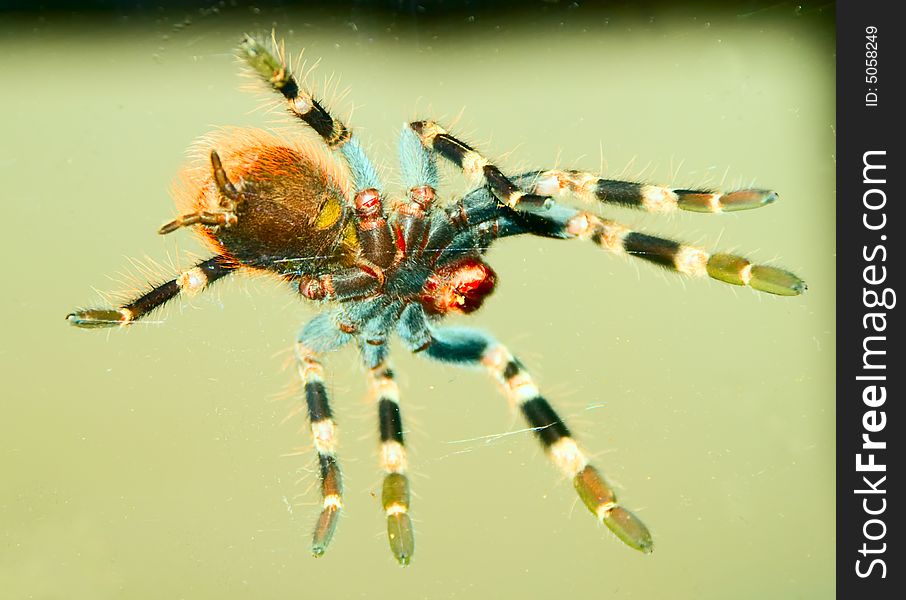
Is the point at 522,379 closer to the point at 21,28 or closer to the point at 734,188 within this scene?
the point at 734,188

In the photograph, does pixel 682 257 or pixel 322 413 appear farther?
pixel 322 413

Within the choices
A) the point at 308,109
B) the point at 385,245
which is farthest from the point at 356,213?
the point at 308,109

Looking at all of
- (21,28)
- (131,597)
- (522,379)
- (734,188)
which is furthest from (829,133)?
(21,28)

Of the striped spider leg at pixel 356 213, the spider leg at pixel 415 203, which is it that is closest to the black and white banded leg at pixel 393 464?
the striped spider leg at pixel 356 213

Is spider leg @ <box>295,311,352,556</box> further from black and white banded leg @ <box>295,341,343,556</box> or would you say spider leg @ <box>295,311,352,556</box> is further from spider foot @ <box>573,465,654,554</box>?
spider foot @ <box>573,465,654,554</box>

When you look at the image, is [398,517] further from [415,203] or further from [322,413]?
[415,203]

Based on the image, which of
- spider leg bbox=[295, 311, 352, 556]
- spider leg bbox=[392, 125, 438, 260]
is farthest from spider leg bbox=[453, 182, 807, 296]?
spider leg bbox=[295, 311, 352, 556]

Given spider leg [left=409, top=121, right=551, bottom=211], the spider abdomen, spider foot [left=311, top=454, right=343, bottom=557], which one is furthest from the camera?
spider foot [left=311, top=454, right=343, bottom=557]

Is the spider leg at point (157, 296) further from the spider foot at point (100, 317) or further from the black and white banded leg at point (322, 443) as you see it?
the black and white banded leg at point (322, 443)
